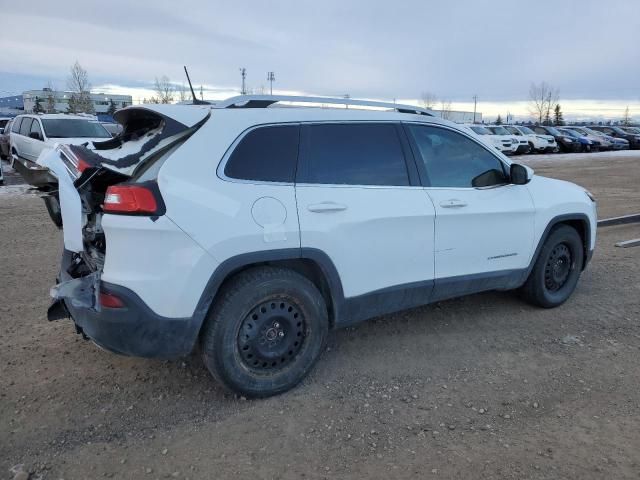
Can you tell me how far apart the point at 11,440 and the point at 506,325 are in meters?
3.78

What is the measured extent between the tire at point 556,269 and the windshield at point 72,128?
12737 mm

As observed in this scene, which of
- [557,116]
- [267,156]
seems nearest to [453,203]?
[267,156]

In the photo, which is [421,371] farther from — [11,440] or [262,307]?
[11,440]

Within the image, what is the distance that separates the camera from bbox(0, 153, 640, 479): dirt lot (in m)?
2.83

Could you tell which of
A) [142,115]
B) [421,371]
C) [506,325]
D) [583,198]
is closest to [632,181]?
[583,198]

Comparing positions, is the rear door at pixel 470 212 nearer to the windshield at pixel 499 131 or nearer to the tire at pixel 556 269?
the tire at pixel 556 269

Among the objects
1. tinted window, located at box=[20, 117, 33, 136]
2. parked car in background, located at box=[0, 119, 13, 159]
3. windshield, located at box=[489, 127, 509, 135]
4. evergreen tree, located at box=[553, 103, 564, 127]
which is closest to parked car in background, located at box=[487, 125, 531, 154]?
windshield, located at box=[489, 127, 509, 135]

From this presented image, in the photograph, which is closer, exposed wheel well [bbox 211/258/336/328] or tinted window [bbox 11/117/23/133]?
exposed wheel well [bbox 211/258/336/328]

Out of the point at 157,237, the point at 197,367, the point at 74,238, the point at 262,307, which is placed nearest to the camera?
the point at 157,237

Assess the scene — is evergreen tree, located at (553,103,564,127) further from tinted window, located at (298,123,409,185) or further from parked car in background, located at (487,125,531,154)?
tinted window, located at (298,123,409,185)

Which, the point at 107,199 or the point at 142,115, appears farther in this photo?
the point at 142,115

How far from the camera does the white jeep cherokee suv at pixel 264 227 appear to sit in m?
3.00

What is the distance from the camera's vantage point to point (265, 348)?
11.2 feet

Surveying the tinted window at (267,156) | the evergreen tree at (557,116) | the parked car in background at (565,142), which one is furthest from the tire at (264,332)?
the evergreen tree at (557,116)
